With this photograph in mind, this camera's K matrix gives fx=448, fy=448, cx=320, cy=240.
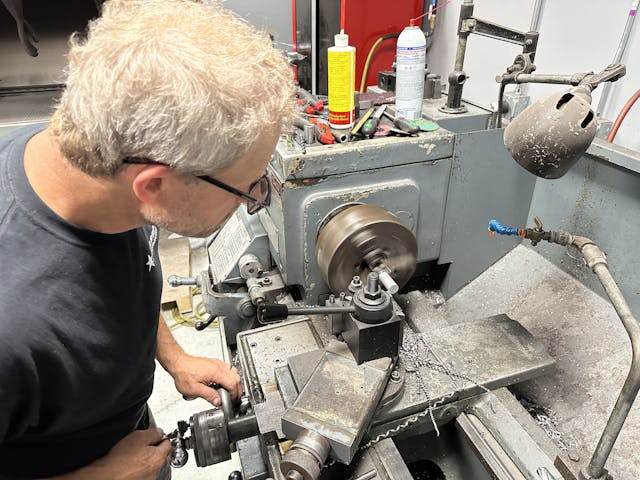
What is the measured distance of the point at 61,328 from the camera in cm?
63

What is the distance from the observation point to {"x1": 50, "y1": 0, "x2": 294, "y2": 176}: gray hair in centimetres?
54

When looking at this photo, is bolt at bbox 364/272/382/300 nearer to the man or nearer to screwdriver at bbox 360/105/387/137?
the man

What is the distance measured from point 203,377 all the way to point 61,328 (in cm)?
47

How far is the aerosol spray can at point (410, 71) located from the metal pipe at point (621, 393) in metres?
0.71

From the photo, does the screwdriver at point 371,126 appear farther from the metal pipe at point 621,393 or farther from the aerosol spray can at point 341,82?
the metal pipe at point 621,393

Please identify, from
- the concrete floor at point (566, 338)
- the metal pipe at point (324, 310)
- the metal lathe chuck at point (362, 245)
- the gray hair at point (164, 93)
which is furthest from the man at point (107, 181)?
the concrete floor at point (566, 338)

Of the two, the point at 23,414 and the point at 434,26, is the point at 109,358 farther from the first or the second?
the point at 434,26

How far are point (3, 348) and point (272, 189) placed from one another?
720 mm

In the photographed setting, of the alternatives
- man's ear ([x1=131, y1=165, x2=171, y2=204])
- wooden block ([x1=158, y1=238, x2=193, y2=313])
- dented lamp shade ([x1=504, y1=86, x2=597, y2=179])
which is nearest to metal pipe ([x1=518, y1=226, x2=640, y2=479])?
dented lamp shade ([x1=504, y1=86, x2=597, y2=179])

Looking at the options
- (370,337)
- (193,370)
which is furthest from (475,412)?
(193,370)

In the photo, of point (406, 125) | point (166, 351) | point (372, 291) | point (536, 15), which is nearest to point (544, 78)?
point (406, 125)

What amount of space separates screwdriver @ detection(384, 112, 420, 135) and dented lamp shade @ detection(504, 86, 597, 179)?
0.46 metres

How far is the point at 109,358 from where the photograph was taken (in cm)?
73

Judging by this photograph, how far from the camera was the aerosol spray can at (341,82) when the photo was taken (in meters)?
1.11
